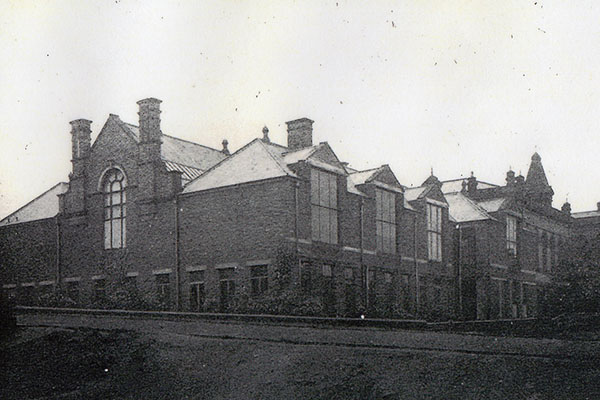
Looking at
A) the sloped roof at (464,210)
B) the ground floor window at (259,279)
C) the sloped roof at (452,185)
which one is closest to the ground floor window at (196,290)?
the ground floor window at (259,279)

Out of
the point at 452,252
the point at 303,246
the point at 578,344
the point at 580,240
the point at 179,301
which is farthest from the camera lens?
the point at 452,252

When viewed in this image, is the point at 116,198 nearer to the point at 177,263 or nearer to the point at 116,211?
the point at 116,211

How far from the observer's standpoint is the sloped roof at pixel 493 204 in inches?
1768

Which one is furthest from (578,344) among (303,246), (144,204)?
(144,204)

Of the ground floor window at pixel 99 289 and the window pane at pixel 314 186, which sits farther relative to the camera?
the ground floor window at pixel 99 289

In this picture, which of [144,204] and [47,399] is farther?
[144,204]

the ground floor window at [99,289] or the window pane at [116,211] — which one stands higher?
the window pane at [116,211]

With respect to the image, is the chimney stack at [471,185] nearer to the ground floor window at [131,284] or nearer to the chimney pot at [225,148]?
the chimney pot at [225,148]

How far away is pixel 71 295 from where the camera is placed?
36469 millimetres

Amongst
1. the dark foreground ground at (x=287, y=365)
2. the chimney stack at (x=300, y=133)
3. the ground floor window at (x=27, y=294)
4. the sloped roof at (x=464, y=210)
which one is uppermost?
the chimney stack at (x=300, y=133)

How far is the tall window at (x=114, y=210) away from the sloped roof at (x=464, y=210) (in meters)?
19.0

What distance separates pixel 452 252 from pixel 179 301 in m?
17.4

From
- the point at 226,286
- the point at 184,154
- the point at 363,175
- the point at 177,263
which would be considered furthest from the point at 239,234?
the point at 363,175

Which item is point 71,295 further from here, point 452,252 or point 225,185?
point 452,252
